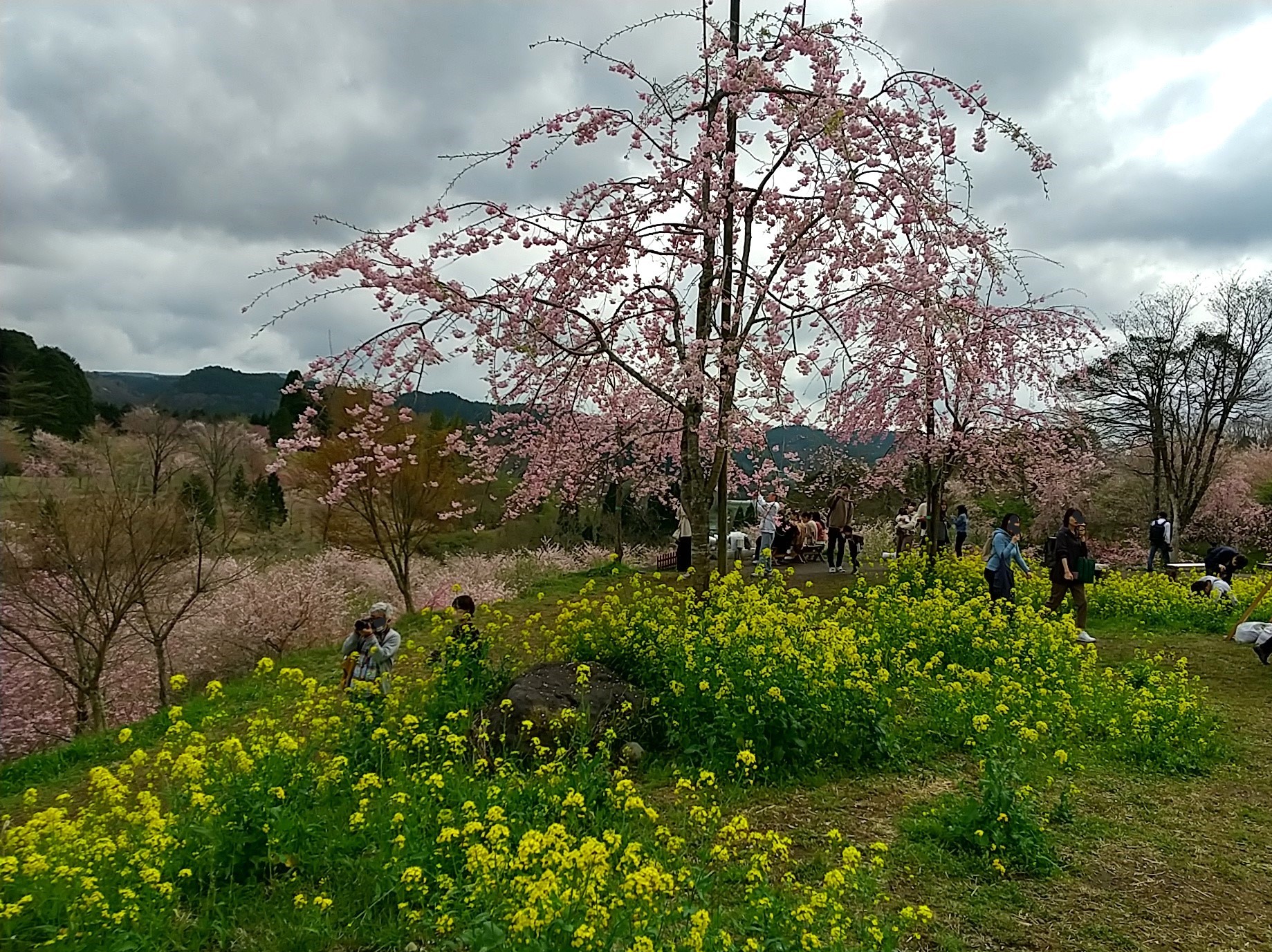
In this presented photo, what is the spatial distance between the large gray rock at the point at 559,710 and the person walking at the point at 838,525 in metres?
11.0

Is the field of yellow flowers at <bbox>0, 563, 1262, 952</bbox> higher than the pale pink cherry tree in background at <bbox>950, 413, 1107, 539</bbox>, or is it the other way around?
the pale pink cherry tree in background at <bbox>950, 413, 1107, 539</bbox>

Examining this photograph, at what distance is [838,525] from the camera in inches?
639

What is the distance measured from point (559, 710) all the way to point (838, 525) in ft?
39.1

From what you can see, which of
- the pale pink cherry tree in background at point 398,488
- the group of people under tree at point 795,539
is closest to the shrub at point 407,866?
the group of people under tree at point 795,539

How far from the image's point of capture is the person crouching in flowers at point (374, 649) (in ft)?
21.7

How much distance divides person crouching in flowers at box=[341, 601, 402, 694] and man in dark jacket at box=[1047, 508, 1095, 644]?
8336mm

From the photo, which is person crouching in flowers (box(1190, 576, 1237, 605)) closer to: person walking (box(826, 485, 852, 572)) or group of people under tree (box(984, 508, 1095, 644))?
group of people under tree (box(984, 508, 1095, 644))

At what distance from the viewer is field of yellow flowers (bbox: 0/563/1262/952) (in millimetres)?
3072

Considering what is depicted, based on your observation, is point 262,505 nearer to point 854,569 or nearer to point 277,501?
point 277,501

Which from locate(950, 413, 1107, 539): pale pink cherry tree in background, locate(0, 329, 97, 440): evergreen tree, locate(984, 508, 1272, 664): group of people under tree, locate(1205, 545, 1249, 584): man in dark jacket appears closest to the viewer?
locate(984, 508, 1272, 664): group of people under tree

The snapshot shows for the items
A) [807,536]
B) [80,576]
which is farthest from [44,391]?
[807,536]

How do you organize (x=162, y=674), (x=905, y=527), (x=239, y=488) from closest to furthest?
(x=162, y=674)
(x=905, y=527)
(x=239, y=488)

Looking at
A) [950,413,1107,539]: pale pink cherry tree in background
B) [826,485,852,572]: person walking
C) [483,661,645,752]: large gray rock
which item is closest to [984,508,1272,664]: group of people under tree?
[950,413,1107,539]: pale pink cherry tree in background

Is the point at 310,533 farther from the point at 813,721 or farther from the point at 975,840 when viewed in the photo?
the point at 975,840
